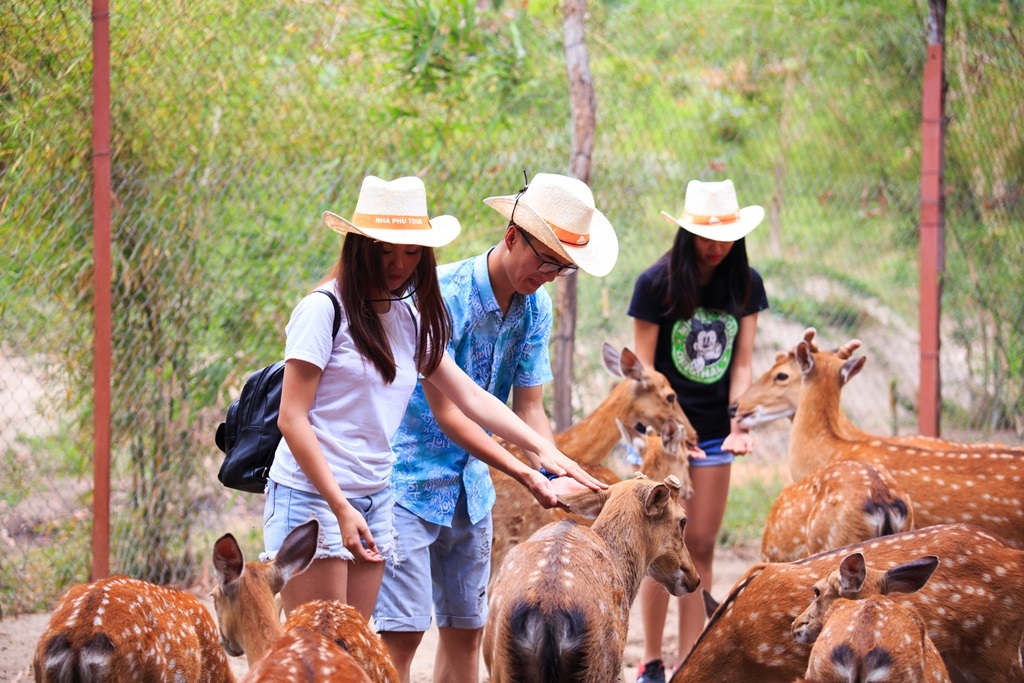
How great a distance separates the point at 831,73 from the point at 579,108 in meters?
2.83

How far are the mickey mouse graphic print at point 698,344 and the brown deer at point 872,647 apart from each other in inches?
86.3

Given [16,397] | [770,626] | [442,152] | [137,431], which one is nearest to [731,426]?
[770,626]

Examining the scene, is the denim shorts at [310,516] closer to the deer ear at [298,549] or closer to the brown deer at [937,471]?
the deer ear at [298,549]

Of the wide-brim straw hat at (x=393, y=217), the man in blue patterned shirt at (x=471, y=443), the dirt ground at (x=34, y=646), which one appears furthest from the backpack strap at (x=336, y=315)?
the dirt ground at (x=34, y=646)

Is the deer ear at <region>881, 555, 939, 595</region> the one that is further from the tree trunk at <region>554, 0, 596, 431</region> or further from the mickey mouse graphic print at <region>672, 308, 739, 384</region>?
the tree trunk at <region>554, 0, 596, 431</region>

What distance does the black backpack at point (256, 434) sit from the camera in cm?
379

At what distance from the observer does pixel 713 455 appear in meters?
5.50

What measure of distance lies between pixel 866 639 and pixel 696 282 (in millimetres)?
2424

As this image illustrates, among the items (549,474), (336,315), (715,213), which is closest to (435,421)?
(549,474)

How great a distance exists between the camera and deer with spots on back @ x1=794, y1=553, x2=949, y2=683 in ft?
10.9

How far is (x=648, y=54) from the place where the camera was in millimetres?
8109

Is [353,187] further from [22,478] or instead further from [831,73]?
[831,73]

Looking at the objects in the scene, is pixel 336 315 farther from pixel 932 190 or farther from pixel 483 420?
pixel 932 190

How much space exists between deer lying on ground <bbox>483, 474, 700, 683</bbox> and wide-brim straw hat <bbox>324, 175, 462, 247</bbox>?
1095 mm
